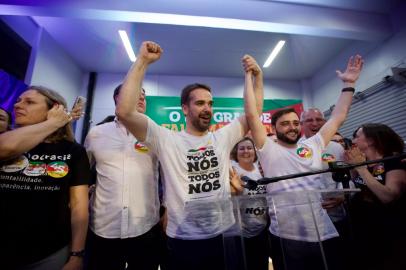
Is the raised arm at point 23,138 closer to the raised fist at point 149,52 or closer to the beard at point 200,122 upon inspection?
the raised fist at point 149,52

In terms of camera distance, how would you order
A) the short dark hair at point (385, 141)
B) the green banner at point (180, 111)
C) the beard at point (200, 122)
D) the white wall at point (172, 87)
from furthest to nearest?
the white wall at point (172, 87) → the green banner at point (180, 111) → the short dark hair at point (385, 141) → the beard at point (200, 122)

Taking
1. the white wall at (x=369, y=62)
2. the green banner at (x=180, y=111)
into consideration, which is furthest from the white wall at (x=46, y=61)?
the white wall at (x=369, y=62)

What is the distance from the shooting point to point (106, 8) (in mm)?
3410

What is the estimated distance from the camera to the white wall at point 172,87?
562cm

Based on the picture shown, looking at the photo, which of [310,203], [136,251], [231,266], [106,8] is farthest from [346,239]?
[106,8]

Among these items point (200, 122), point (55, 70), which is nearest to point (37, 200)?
point (200, 122)

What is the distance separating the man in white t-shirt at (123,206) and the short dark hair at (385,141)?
1.88 metres

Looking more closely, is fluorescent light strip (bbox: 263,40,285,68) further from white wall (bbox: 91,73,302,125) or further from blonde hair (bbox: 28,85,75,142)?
blonde hair (bbox: 28,85,75,142)

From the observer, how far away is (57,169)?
1239mm

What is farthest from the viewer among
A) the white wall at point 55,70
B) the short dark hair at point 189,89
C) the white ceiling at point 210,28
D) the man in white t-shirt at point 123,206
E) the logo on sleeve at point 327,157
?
the white wall at point 55,70

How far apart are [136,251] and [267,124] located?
4.73 m

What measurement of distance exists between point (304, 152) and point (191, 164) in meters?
0.90

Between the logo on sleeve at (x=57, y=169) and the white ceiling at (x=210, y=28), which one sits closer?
the logo on sleeve at (x=57, y=169)

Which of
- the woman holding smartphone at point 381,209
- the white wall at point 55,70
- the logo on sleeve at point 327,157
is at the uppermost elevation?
the white wall at point 55,70
